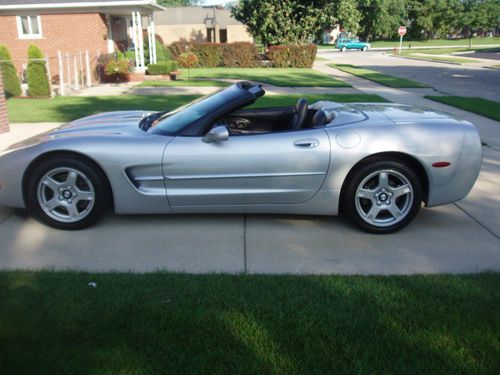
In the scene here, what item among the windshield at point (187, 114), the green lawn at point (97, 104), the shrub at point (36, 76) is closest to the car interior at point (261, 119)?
the windshield at point (187, 114)

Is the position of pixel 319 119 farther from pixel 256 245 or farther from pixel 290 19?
pixel 290 19

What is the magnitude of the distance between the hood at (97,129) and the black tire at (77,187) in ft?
0.98

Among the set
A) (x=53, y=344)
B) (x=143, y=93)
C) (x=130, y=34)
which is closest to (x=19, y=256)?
(x=53, y=344)

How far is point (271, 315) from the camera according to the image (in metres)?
3.04

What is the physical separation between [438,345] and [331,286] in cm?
84

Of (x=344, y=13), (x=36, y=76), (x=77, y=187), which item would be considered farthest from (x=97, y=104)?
(x=344, y=13)

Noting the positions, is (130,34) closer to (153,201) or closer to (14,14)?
(14,14)

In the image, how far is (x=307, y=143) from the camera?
428 centimetres

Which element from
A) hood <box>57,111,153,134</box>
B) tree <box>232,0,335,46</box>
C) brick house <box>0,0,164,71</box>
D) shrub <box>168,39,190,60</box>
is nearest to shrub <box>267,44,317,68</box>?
tree <box>232,0,335,46</box>

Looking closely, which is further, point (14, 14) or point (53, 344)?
point (14, 14)

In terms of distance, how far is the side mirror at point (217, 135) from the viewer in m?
4.19

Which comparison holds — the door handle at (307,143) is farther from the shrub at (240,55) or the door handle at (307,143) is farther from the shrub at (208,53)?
the shrub at (240,55)

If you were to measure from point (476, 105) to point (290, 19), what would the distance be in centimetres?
2075

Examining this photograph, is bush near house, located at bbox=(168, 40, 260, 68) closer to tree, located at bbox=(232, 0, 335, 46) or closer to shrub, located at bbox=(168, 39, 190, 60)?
shrub, located at bbox=(168, 39, 190, 60)
